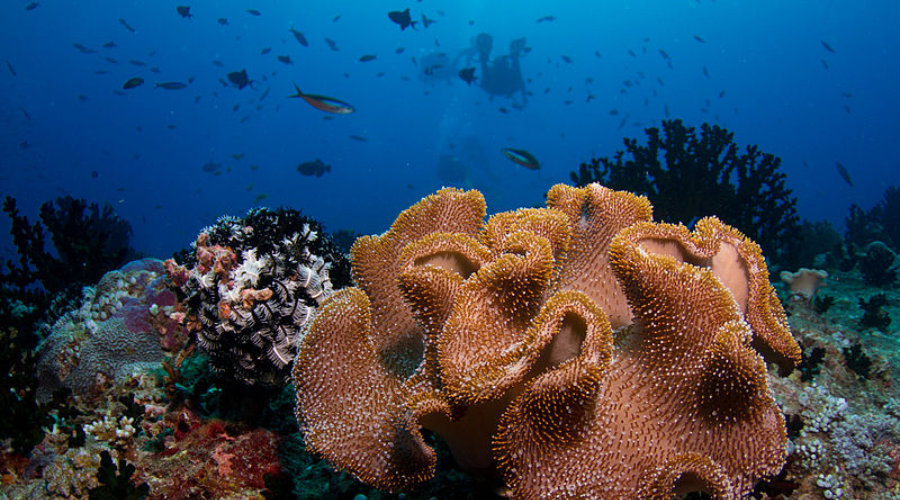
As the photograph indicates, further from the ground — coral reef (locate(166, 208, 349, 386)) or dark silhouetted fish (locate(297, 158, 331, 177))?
dark silhouetted fish (locate(297, 158, 331, 177))

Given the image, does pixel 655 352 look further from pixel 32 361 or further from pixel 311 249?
pixel 32 361

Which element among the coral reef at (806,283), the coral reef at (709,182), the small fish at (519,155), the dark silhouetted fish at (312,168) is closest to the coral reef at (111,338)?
the small fish at (519,155)

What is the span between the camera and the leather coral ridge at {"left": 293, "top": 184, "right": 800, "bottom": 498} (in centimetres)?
159

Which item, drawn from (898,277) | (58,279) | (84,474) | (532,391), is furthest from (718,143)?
(58,279)

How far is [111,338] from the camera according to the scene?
A: 4555mm

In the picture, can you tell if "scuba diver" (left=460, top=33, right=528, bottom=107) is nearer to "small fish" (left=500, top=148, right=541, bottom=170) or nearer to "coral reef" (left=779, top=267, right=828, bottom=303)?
"small fish" (left=500, top=148, right=541, bottom=170)

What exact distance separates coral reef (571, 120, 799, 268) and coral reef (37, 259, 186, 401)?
7.50m

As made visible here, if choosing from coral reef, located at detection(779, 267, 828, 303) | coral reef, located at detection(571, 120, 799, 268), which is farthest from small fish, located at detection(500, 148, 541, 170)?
coral reef, located at detection(779, 267, 828, 303)

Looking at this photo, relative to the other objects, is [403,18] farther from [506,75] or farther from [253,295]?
[506,75]

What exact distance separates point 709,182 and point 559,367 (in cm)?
846

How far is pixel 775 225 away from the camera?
28.2ft

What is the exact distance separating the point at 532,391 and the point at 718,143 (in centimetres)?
926

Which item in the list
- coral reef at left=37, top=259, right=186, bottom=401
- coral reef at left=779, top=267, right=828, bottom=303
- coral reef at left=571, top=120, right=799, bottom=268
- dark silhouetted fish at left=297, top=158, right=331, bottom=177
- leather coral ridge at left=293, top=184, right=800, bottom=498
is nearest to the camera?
leather coral ridge at left=293, top=184, right=800, bottom=498

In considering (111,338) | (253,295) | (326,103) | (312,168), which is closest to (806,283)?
(253,295)
